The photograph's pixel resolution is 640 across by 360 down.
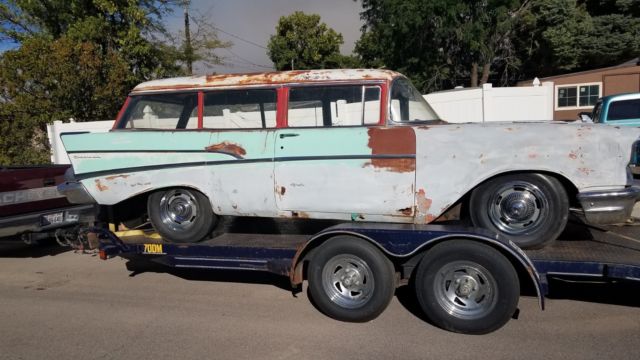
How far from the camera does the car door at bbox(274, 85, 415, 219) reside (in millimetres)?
4555

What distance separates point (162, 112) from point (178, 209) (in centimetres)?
107

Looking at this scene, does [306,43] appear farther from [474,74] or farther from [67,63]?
[67,63]

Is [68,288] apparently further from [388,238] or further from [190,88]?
[388,238]

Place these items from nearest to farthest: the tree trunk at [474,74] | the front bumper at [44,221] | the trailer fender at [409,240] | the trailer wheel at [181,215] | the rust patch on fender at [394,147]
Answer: the trailer fender at [409,240] → the rust patch on fender at [394,147] → the trailer wheel at [181,215] → the front bumper at [44,221] → the tree trunk at [474,74]

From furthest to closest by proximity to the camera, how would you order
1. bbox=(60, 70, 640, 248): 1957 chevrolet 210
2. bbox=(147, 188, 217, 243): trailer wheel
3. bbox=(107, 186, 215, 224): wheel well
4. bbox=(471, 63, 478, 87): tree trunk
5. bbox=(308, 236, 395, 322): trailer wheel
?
bbox=(471, 63, 478, 87): tree trunk < bbox=(107, 186, 215, 224): wheel well < bbox=(147, 188, 217, 243): trailer wheel < bbox=(308, 236, 395, 322): trailer wheel < bbox=(60, 70, 640, 248): 1957 chevrolet 210

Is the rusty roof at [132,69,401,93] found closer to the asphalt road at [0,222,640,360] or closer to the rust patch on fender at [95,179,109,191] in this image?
the rust patch on fender at [95,179,109,191]

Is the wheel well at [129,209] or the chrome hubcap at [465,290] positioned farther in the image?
the wheel well at [129,209]

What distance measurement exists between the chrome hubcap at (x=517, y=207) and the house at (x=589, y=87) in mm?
16307

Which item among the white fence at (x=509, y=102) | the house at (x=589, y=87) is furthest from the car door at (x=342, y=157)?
the house at (x=589, y=87)

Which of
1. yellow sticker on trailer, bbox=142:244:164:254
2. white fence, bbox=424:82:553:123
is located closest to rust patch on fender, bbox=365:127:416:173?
yellow sticker on trailer, bbox=142:244:164:254

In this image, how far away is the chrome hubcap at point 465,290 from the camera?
4.09m

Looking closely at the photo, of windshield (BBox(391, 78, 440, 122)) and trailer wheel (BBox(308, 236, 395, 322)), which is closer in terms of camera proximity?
trailer wheel (BBox(308, 236, 395, 322))

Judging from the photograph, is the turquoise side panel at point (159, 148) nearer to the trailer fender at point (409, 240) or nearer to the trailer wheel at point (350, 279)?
the trailer fender at point (409, 240)

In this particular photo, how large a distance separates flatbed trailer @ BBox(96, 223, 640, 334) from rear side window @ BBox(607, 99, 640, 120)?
7.86 m
